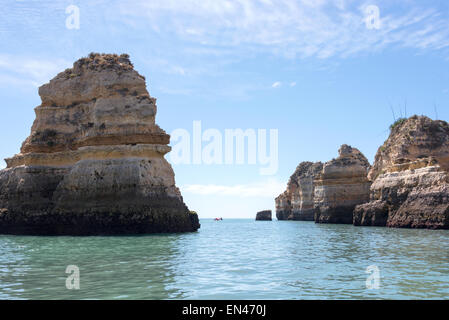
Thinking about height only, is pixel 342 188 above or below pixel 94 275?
above

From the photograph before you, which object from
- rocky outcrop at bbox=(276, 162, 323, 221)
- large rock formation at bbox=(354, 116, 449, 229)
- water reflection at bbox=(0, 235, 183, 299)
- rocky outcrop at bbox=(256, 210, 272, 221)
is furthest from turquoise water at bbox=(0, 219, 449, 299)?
rocky outcrop at bbox=(256, 210, 272, 221)

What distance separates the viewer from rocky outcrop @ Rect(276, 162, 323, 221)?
97125 millimetres

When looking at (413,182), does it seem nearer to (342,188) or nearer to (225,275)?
(342,188)

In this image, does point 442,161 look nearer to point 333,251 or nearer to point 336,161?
point 336,161

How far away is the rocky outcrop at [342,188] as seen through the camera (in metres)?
60.0

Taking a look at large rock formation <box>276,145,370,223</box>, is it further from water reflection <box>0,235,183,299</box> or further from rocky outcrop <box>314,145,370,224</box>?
water reflection <box>0,235,183,299</box>

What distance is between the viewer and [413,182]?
42781mm

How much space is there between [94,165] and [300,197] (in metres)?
69.9

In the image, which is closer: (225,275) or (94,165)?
(225,275)

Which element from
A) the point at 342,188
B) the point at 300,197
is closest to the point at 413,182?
the point at 342,188

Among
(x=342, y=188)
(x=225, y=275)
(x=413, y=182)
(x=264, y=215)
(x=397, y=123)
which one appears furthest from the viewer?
(x=264, y=215)

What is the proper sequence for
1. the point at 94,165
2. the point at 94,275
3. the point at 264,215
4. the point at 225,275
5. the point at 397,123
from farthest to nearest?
the point at 264,215, the point at 397,123, the point at 94,165, the point at 225,275, the point at 94,275

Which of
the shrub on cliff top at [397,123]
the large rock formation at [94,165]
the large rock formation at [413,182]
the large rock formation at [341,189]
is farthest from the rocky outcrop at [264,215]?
the large rock formation at [94,165]

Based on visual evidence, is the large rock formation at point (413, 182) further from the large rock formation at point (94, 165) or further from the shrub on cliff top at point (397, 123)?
the large rock formation at point (94, 165)
